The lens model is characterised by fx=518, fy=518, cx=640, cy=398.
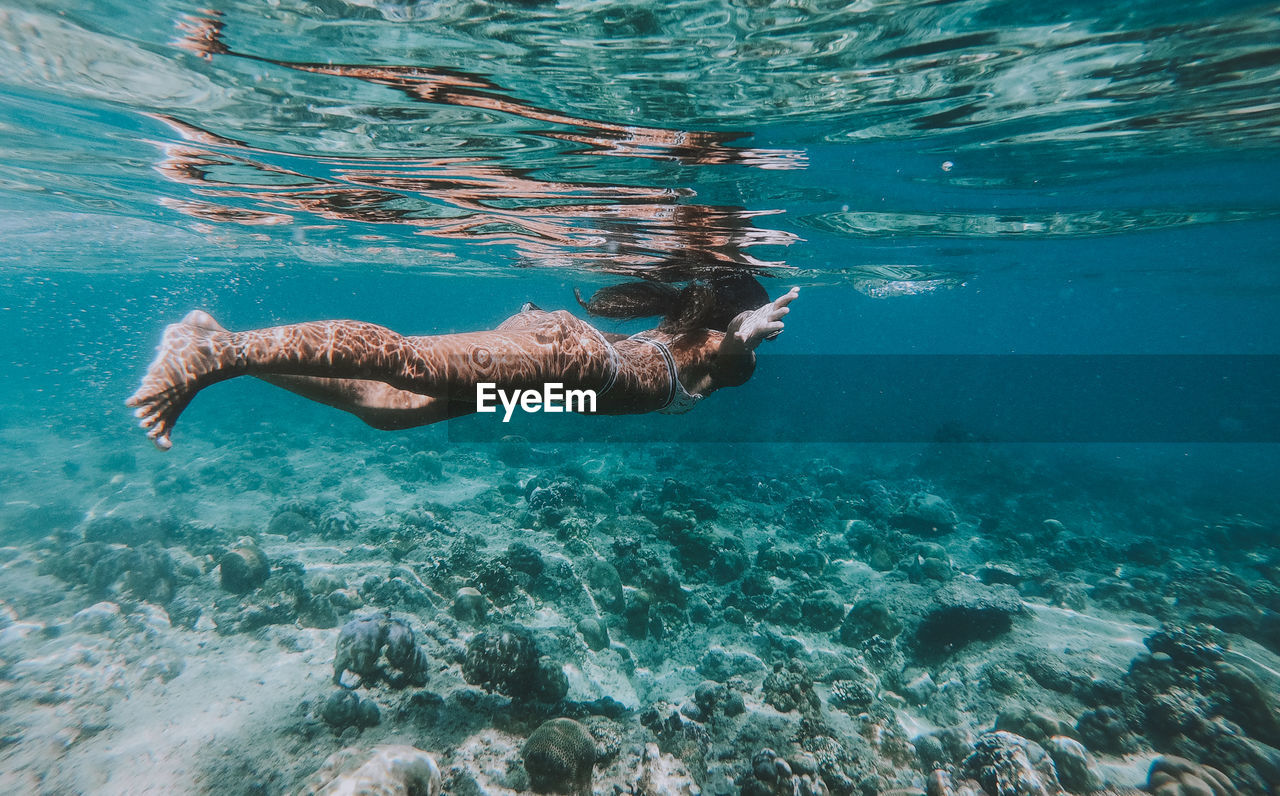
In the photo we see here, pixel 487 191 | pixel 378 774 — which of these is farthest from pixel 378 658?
pixel 487 191

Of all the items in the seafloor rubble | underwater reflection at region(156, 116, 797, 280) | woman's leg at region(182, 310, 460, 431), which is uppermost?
underwater reflection at region(156, 116, 797, 280)

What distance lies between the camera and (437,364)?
3469 millimetres

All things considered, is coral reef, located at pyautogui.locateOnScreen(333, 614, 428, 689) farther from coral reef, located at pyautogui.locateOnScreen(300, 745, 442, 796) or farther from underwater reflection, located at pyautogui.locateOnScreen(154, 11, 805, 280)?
underwater reflection, located at pyautogui.locateOnScreen(154, 11, 805, 280)

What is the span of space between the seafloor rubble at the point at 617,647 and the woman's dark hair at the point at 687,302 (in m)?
4.81

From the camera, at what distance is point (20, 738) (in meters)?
6.34

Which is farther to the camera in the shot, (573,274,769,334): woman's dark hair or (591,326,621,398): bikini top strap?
(573,274,769,334): woman's dark hair

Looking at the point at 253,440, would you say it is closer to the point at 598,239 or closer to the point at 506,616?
the point at 598,239

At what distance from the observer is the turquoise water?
566 centimetres

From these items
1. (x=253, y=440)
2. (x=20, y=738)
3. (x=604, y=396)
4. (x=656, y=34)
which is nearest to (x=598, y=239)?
(x=656, y=34)

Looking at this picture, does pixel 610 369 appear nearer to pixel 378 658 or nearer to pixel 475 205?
pixel 378 658

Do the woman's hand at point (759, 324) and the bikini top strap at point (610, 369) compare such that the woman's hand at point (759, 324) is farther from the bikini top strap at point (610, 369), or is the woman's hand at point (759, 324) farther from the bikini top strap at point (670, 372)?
the bikini top strap at point (610, 369)

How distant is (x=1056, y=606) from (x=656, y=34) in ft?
42.0

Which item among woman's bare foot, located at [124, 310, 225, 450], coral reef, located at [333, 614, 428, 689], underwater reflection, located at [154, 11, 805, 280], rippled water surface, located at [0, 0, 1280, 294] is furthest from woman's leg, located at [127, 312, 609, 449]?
coral reef, located at [333, 614, 428, 689]

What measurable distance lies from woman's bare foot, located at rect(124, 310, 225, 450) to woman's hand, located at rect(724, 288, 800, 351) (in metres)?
4.18
